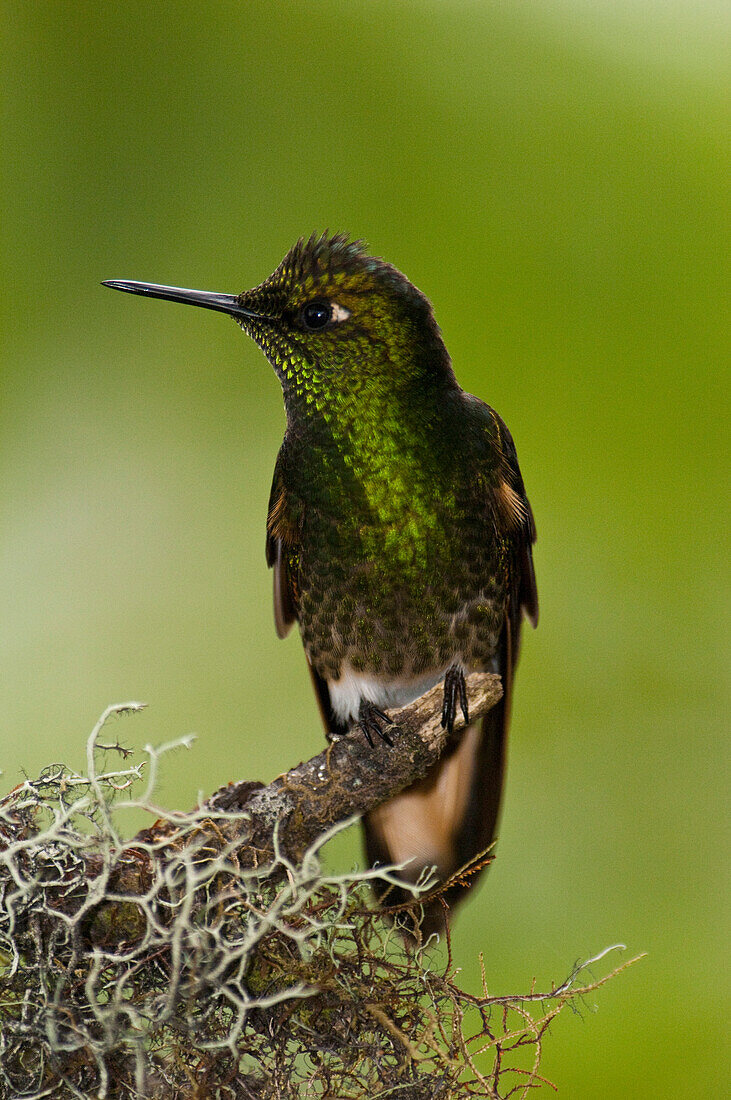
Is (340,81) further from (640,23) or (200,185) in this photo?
(640,23)

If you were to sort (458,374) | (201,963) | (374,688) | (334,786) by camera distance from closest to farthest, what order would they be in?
1. (201,963)
2. (334,786)
3. (374,688)
4. (458,374)

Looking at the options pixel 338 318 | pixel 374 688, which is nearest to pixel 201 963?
pixel 374 688

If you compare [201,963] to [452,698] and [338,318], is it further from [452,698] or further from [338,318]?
[338,318]

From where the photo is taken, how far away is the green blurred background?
70.7 inches

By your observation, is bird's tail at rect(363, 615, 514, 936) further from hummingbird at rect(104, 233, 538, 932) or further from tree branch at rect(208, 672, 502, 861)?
tree branch at rect(208, 672, 502, 861)

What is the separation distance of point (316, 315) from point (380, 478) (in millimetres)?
234

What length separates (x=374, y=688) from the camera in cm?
137

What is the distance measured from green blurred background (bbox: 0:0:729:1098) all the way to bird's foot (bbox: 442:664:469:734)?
695 millimetres

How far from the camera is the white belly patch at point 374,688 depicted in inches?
53.7

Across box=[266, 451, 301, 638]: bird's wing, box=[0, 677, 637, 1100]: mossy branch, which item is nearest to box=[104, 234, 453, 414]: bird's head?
box=[266, 451, 301, 638]: bird's wing

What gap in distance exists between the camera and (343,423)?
1.27 metres

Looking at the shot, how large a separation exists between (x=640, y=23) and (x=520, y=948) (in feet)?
5.57

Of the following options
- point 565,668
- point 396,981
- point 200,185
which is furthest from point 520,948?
point 200,185

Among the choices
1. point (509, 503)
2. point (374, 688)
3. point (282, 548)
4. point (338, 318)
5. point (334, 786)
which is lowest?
point (334, 786)
